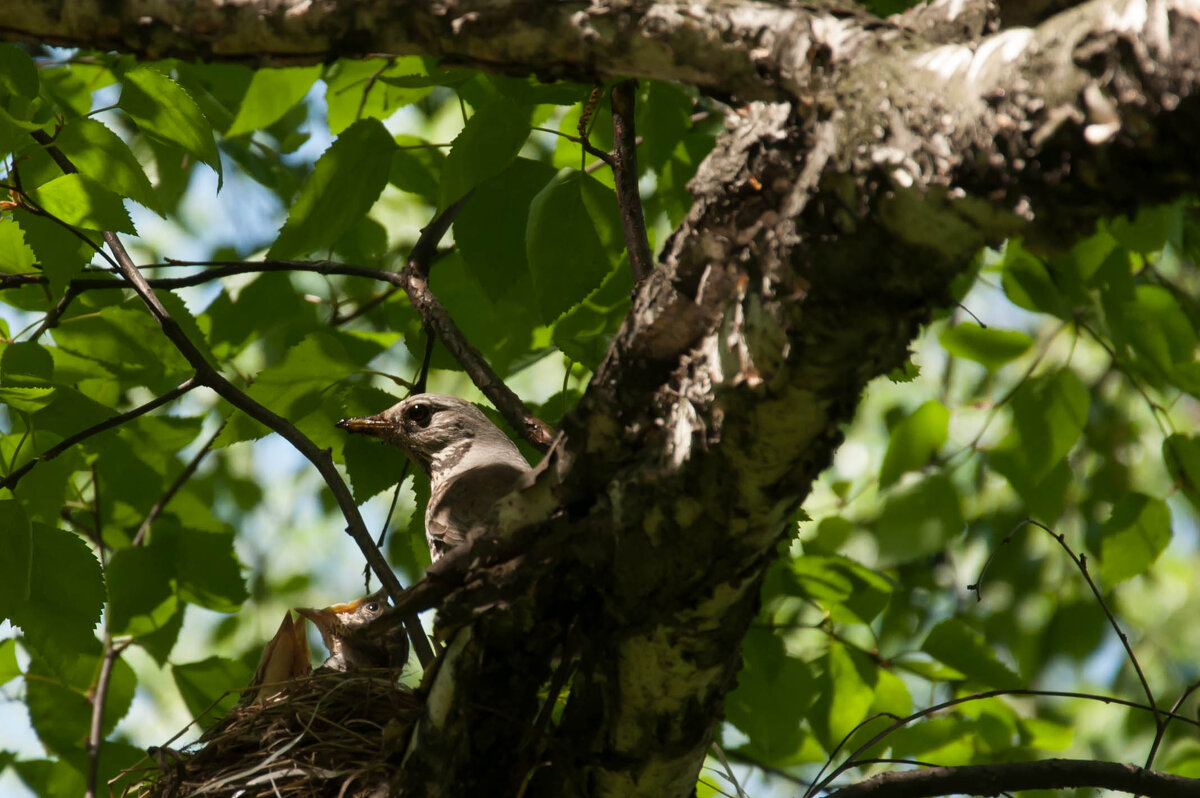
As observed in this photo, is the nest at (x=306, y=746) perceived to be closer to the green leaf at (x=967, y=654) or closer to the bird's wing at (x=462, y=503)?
the bird's wing at (x=462, y=503)

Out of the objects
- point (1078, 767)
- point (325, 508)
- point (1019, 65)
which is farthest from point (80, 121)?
point (325, 508)

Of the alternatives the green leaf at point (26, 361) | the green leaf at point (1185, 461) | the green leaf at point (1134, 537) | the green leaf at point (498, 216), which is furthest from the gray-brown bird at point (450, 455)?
the green leaf at point (1185, 461)

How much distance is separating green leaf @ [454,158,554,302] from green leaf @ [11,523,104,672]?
3.88ft

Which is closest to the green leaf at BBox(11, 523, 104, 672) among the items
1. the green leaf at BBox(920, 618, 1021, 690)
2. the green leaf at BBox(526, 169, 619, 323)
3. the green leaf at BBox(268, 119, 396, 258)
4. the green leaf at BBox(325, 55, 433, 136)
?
the green leaf at BBox(268, 119, 396, 258)

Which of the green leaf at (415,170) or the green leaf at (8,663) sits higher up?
the green leaf at (415,170)

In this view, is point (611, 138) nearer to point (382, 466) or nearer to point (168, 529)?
point (382, 466)

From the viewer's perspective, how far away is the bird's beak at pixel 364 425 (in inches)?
129

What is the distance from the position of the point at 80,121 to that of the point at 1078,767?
8.26ft

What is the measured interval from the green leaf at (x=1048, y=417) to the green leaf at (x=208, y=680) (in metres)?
2.51

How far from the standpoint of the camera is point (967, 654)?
10.6 ft

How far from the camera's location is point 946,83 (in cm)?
123

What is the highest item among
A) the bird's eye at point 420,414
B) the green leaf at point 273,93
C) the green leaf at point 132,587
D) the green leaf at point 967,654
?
the green leaf at point 273,93

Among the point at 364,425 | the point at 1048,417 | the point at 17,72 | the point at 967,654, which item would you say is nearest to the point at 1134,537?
the point at 1048,417

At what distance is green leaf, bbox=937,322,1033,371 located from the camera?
10.9 ft
